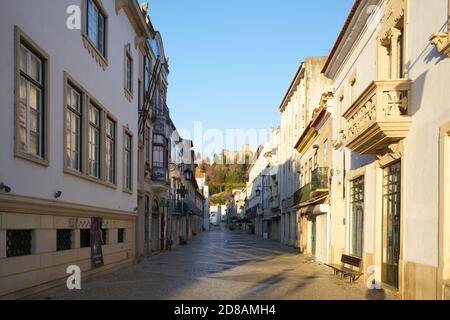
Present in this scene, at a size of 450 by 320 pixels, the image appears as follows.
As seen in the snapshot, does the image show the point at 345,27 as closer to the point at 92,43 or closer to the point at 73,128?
the point at 92,43

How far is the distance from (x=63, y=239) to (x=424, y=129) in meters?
8.53

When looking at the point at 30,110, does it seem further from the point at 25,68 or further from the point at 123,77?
the point at 123,77

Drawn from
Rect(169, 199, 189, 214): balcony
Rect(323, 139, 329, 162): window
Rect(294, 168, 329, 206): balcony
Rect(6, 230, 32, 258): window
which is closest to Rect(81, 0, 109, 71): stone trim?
Rect(6, 230, 32, 258): window

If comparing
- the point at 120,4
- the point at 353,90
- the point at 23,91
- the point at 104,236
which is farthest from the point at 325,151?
the point at 23,91

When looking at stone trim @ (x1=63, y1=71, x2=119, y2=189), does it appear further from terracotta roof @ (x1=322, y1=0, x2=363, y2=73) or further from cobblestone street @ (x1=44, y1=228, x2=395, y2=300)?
terracotta roof @ (x1=322, y1=0, x2=363, y2=73)

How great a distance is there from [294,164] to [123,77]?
68.2 ft

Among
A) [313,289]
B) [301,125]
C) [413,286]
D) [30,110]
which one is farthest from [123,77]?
[301,125]

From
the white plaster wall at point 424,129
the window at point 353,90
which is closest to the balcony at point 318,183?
the window at point 353,90

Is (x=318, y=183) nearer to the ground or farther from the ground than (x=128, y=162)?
nearer to the ground

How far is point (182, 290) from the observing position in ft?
43.4

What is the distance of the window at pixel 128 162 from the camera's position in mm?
20641

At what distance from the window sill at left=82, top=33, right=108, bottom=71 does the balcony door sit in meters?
8.55

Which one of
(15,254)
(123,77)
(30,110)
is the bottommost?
(15,254)

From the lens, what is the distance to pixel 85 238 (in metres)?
15.0
